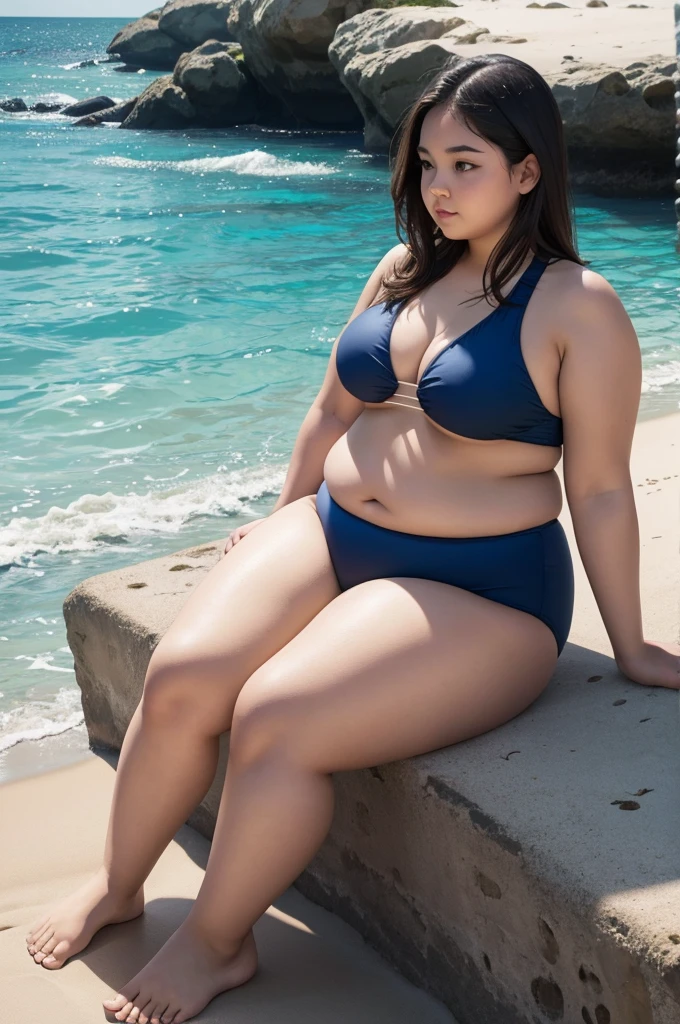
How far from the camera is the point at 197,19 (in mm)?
42500

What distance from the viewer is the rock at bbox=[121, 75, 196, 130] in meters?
26.8

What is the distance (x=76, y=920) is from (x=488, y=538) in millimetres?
1097

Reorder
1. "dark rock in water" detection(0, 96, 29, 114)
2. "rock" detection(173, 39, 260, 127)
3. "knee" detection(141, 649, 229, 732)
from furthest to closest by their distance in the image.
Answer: "dark rock in water" detection(0, 96, 29, 114) < "rock" detection(173, 39, 260, 127) < "knee" detection(141, 649, 229, 732)

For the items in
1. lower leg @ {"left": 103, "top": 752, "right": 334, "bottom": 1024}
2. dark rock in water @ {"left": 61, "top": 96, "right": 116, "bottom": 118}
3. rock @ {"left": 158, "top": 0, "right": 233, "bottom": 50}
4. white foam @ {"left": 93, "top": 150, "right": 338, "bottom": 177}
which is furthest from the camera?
rock @ {"left": 158, "top": 0, "right": 233, "bottom": 50}

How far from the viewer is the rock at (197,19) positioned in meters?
41.6

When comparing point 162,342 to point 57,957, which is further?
point 162,342

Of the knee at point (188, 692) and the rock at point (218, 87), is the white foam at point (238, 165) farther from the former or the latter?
the knee at point (188, 692)

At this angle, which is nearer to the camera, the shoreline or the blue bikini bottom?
the blue bikini bottom

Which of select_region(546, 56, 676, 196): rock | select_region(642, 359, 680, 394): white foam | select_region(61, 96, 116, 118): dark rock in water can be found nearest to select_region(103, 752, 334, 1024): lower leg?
select_region(642, 359, 680, 394): white foam

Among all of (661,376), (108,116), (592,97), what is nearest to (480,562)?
(661,376)

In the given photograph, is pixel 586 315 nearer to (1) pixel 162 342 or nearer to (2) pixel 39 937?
(2) pixel 39 937

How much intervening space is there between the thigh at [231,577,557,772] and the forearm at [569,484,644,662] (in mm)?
181

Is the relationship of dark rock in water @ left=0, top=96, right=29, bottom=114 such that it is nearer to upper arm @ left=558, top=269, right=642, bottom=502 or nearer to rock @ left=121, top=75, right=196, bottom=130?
rock @ left=121, top=75, right=196, bottom=130

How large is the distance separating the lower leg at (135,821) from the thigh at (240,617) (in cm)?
7
